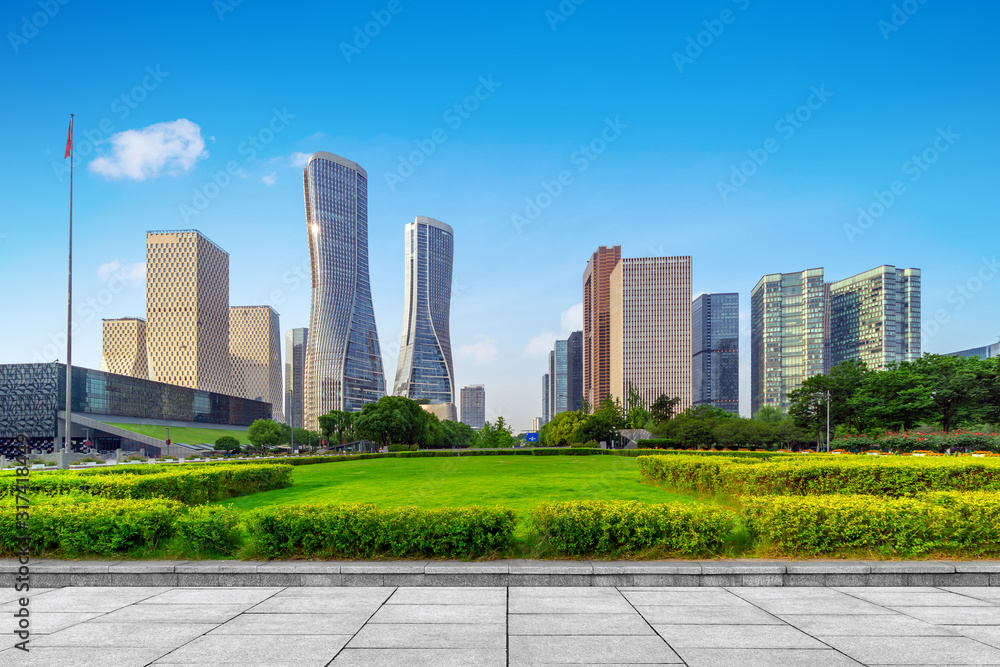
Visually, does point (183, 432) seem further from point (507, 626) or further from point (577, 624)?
point (577, 624)

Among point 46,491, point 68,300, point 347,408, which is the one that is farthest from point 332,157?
point 46,491

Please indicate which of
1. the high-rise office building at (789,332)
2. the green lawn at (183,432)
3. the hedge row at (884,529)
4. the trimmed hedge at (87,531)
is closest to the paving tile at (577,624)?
the hedge row at (884,529)

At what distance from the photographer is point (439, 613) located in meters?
6.01

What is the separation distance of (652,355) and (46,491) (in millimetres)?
165061

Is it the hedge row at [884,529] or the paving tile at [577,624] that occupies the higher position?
the hedge row at [884,529]

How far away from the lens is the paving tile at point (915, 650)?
4621mm

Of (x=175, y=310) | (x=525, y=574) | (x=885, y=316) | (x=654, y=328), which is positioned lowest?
(x=525, y=574)

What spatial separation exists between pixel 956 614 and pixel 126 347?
21935 centimetres

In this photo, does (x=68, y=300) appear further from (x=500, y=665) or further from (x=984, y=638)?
(x=984, y=638)

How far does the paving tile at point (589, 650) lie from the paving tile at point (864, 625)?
5.55ft

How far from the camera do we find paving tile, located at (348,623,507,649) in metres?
5.04

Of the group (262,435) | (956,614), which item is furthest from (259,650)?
(262,435)

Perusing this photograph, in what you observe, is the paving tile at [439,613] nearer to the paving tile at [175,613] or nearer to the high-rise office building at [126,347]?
the paving tile at [175,613]

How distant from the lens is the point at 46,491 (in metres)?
12.5
